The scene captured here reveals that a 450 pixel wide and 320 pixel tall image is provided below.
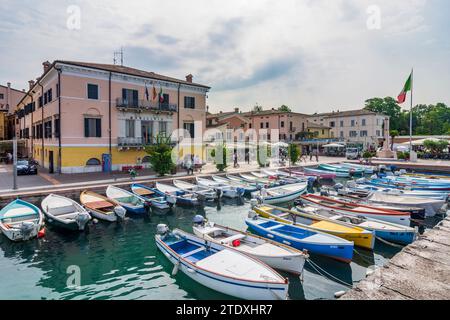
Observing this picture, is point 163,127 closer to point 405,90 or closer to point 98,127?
point 98,127

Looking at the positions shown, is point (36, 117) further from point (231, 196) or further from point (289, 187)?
point (289, 187)

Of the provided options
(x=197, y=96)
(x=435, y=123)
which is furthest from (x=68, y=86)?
(x=435, y=123)

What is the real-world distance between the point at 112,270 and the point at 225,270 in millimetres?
4744

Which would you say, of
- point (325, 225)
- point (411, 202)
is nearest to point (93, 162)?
point (325, 225)

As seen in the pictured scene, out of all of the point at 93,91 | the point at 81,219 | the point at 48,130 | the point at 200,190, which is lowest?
the point at 81,219

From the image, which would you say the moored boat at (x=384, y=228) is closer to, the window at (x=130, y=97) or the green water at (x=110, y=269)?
the green water at (x=110, y=269)

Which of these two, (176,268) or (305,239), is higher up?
(305,239)

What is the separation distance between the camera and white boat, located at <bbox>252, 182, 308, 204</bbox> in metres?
20.2

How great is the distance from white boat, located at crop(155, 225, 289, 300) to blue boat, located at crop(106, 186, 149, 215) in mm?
6581

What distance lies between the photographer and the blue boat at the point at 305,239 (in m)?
11.1

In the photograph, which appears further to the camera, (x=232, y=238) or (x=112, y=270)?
(x=232, y=238)

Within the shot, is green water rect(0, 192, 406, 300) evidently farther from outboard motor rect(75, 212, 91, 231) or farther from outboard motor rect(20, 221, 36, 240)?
outboard motor rect(75, 212, 91, 231)

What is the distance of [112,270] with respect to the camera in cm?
1085

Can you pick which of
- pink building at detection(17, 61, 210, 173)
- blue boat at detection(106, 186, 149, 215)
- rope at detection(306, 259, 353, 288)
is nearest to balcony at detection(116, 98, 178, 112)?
pink building at detection(17, 61, 210, 173)
